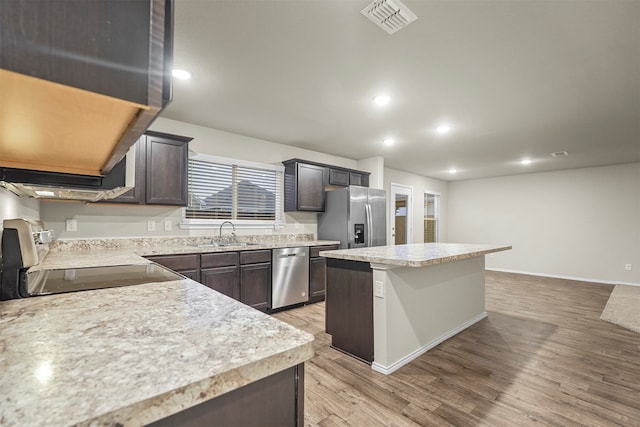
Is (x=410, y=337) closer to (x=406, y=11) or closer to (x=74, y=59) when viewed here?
(x=406, y=11)

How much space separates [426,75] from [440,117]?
1087 millimetres

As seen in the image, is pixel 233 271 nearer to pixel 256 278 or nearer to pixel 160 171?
pixel 256 278

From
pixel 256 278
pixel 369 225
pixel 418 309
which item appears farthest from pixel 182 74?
pixel 369 225

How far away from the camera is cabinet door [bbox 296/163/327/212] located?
176 inches

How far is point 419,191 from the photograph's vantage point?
24.7 ft

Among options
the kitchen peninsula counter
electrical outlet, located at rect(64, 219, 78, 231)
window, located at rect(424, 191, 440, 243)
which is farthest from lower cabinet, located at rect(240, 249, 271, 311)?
window, located at rect(424, 191, 440, 243)

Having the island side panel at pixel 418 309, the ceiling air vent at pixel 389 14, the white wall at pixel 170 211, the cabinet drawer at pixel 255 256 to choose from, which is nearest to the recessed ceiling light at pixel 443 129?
the island side panel at pixel 418 309

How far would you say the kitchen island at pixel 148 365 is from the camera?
1.46 feet

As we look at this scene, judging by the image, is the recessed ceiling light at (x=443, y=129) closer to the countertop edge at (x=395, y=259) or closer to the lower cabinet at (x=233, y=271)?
the countertop edge at (x=395, y=259)

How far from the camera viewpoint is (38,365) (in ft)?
1.81

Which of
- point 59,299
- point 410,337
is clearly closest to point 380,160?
point 410,337

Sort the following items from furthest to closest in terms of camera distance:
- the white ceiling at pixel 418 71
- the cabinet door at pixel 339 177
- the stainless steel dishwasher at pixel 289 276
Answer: the cabinet door at pixel 339 177 < the stainless steel dishwasher at pixel 289 276 < the white ceiling at pixel 418 71

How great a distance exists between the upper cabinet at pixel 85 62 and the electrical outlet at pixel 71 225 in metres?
3.08

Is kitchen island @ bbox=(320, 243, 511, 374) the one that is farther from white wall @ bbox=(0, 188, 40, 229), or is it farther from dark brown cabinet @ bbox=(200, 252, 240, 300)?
white wall @ bbox=(0, 188, 40, 229)
